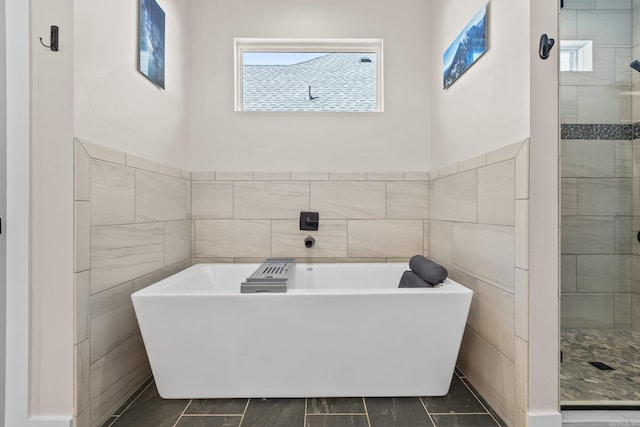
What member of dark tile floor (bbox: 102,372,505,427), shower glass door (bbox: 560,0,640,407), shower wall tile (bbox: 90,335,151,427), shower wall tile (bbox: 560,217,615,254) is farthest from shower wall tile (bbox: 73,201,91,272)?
shower wall tile (bbox: 560,217,615,254)

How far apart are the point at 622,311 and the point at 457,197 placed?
56.0 inches

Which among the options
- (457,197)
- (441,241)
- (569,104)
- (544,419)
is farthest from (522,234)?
(569,104)

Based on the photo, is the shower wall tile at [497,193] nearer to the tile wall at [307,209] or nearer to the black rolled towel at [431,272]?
the black rolled towel at [431,272]

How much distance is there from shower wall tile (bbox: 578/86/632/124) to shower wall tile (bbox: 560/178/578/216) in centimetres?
40

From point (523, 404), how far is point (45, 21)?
2494 mm

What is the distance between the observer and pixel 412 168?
2.50m

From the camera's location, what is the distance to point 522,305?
4.37 feet

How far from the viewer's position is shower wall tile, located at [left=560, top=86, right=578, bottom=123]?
5.98 ft

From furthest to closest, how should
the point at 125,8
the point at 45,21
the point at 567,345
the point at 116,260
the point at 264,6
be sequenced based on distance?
the point at 264,6 < the point at 567,345 < the point at 125,8 < the point at 116,260 < the point at 45,21

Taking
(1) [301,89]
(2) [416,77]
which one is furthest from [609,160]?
(1) [301,89]

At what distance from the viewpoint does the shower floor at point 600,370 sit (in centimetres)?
144

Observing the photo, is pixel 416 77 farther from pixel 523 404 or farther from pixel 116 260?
pixel 116 260

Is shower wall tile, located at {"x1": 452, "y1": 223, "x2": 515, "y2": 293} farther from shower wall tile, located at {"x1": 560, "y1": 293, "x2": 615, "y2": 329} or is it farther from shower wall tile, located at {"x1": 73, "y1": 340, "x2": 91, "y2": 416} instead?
shower wall tile, located at {"x1": 73, "y1": 340, "x2": 91, "y2": 416}

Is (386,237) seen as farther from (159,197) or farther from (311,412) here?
(159,197)
